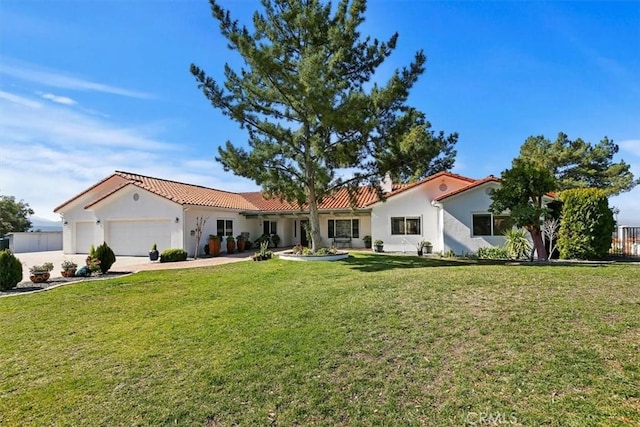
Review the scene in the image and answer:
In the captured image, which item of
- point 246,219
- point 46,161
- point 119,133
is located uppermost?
point 119,133

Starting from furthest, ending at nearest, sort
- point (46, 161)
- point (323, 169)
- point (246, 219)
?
point (246, 219)
point (46, 161)
point (323, 169)

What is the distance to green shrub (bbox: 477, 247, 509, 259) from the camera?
1845 centimetres

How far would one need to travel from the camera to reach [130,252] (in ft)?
79.8

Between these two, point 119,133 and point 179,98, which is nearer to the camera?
point 179,98

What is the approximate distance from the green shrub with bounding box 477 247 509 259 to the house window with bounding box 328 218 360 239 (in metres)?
9.83

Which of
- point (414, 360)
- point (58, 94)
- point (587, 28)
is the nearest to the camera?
point (414, 360)

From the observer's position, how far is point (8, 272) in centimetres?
1193

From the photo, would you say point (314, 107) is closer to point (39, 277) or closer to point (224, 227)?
point (39, 277)

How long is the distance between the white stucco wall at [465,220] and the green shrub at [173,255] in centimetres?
1522

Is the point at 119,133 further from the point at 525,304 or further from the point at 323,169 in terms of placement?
the point at 525,304

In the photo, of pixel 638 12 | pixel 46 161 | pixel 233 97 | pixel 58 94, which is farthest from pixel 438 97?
pixel 46 161

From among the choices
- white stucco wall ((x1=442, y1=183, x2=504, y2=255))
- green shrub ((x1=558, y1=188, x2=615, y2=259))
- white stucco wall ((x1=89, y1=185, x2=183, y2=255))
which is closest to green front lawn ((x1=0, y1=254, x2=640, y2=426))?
green shrub ((x1=558, y1=188, x2=615, y2=259))

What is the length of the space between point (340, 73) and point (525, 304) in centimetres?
1320

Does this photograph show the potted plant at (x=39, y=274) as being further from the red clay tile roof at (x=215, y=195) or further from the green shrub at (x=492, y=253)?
the green shrub at (x=492, y=253)
